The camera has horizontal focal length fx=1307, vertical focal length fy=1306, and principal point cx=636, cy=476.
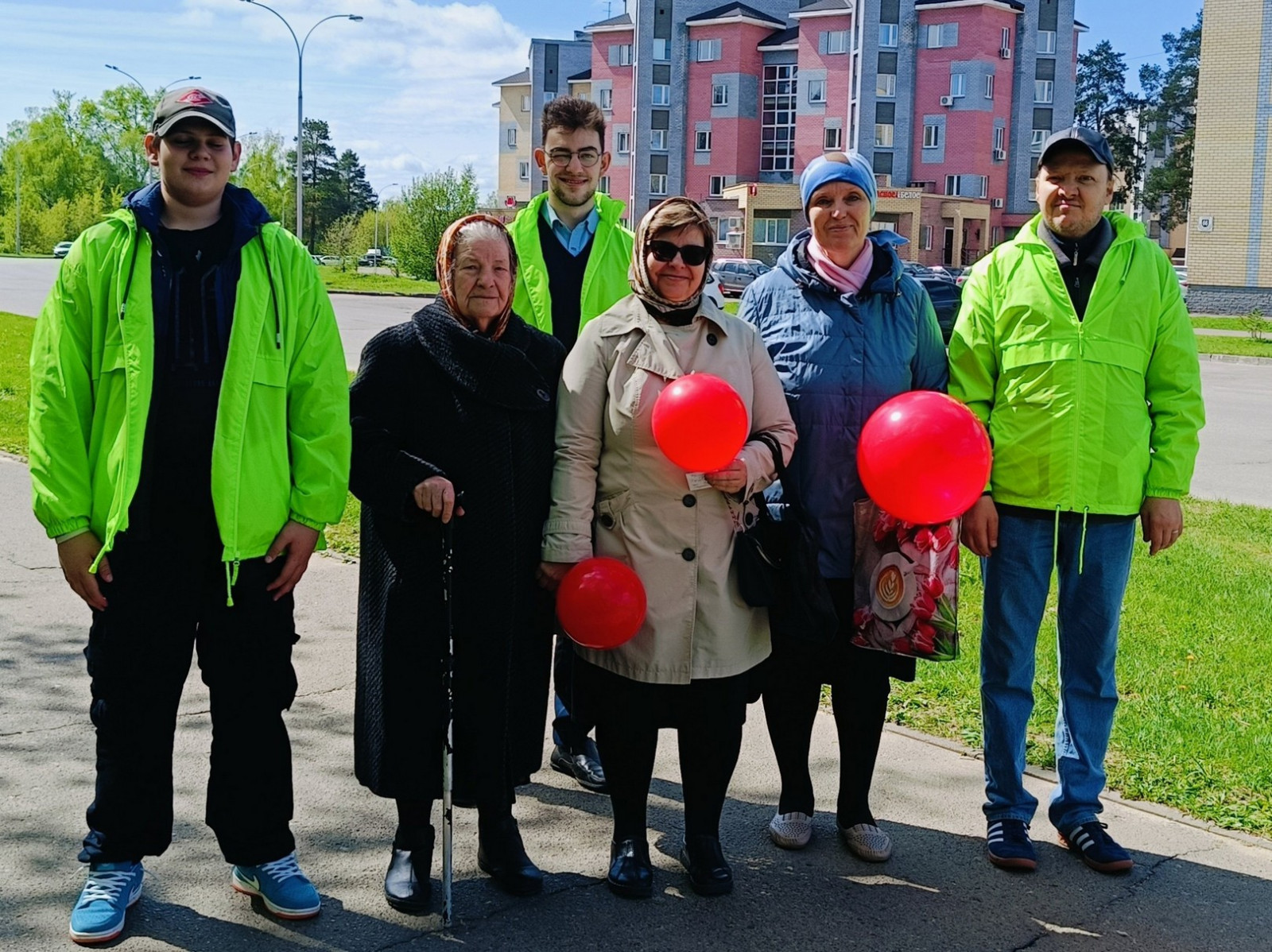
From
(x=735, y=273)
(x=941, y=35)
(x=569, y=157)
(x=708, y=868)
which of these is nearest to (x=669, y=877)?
(x=708, y=868)

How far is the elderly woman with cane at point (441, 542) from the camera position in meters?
3.95

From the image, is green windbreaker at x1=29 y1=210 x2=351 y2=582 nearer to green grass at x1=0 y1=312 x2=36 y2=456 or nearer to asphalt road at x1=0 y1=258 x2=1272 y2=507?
asphalt road at x1=0 y1=258 x2=1272 y2=507

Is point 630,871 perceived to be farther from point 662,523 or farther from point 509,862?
point 662,523

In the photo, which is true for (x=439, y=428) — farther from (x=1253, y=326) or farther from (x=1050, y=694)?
(x=1253, y=326)

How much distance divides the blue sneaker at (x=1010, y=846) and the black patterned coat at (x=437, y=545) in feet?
5.39

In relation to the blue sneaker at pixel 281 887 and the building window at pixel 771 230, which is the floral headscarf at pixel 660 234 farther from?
the building window at pixel 771 230

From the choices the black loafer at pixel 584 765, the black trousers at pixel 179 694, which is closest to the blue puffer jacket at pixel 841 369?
the black loafer at pixel 584 765

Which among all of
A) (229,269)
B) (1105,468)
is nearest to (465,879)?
(229,269)

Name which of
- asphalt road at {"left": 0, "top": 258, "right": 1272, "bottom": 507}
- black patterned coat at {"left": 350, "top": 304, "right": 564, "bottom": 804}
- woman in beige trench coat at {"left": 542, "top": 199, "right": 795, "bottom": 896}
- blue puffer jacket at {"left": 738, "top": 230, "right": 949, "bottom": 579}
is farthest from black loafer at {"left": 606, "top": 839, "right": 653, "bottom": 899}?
asphalt road at {"left": 0, "top": 258, "right": 1272, "bottom": 507}

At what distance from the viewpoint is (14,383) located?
17406 mm

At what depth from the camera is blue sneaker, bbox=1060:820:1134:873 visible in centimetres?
423

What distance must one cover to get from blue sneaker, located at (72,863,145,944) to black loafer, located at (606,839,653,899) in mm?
1420

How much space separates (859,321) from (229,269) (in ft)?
6.58

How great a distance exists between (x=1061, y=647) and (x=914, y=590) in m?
0.70
